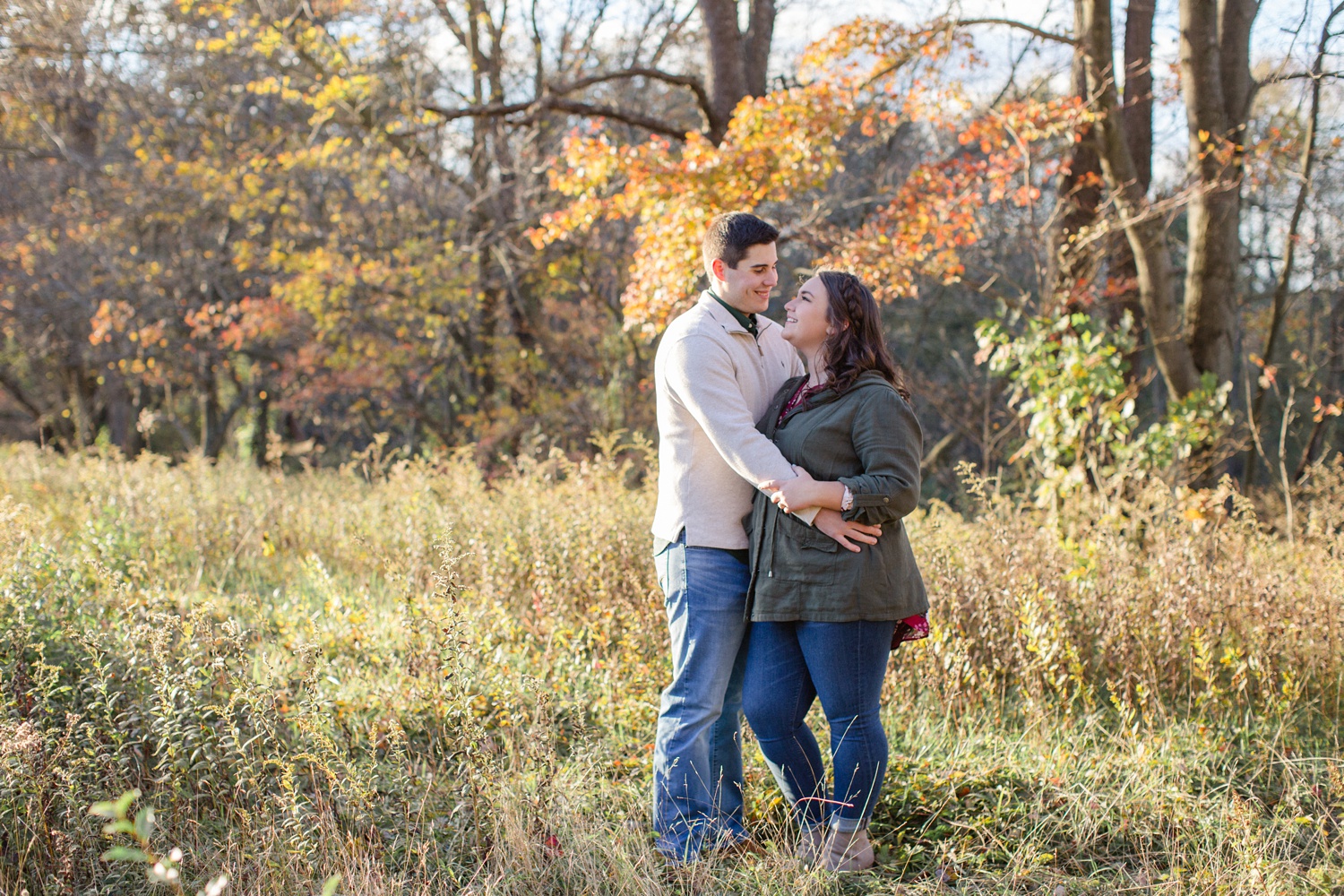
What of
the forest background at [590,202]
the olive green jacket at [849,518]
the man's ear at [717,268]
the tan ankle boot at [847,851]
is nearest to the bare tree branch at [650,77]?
the forest background at [590,202]

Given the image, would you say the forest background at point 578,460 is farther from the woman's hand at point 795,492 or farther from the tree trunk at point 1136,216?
the woman's hand at point 795,492

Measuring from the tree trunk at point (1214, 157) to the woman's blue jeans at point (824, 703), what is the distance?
17.7 ft

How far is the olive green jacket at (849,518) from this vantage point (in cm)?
267

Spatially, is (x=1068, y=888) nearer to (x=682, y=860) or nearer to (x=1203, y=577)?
(x=682, y=860)

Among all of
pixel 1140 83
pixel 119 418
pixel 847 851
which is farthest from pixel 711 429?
pixel 119 418

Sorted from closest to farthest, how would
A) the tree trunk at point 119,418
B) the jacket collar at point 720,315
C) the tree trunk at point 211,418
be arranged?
the jacket collar at point 720,315, the tree trunk at point 211,418, the tree trunk at point 119,418

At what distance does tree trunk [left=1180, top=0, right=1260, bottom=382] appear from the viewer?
675cm

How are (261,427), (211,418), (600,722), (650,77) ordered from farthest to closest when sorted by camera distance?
(261,427) < (211,418) < (650,77) < (600,722)

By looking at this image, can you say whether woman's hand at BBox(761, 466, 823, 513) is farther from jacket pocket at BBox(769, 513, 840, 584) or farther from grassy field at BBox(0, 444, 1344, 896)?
grassy field at BBox(0, 444, 1344, 896)

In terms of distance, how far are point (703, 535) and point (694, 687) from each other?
1.44 ft

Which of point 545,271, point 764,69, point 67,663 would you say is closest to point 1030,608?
point 67,663

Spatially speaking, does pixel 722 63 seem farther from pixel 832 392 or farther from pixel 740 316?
pixel 832 392

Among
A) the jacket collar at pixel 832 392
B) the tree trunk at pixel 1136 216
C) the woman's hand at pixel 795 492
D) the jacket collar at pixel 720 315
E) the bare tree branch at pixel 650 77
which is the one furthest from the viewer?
the bare tree branch at pixel 650 77

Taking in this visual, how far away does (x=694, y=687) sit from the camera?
9.37 feet
